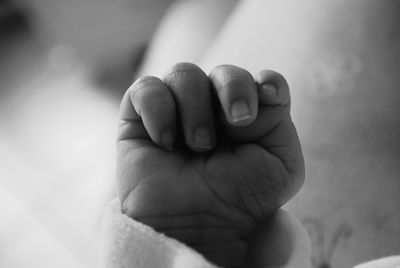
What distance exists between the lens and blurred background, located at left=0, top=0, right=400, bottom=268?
1.59 ft

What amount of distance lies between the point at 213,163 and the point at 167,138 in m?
0.04

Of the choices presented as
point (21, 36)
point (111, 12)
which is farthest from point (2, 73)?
point (111, 12)

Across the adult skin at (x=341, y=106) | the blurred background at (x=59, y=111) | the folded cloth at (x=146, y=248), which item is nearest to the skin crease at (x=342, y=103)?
the adult skin at (x=341, y=106)

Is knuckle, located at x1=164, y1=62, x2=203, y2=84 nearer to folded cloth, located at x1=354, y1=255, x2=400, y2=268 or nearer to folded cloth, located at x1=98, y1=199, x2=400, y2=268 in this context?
folded cloth, located at x1=98, y1=199, x2=400, y2=268

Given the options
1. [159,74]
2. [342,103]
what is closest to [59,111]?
[159,74]

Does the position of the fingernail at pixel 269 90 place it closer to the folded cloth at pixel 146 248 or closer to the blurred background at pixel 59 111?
the folded cloth at pixel 146 248

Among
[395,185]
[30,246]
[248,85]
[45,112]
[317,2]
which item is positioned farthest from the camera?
[45,112]

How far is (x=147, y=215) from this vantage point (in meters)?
0.34

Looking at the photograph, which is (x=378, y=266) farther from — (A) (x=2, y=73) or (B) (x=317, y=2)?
(A) (x=2, y=73)

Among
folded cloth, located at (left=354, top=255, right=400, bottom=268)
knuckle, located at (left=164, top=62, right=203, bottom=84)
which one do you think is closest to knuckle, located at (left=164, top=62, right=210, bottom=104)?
knuckle, located at (left=164, top=62, right=203, bottom=84)

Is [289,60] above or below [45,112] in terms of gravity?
above

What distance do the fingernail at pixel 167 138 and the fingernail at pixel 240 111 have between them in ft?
0.15

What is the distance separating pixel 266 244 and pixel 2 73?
101 centimetres

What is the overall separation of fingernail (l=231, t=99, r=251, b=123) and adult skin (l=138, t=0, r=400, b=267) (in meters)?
0.20
